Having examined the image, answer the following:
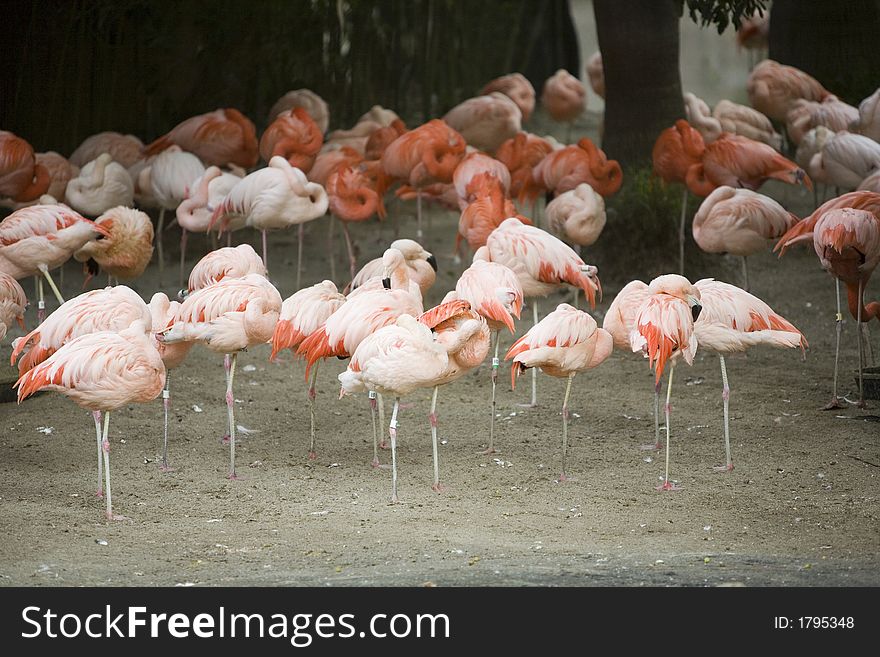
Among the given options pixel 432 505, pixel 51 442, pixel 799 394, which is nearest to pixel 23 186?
pixel 51 442

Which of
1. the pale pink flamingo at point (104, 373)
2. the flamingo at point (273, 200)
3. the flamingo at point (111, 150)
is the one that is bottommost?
the pale pink flamingo at point (104, 373)

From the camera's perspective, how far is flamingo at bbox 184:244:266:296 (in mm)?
6551

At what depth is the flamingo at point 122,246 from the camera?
7500 millimetres

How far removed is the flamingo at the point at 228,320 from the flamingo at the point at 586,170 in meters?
3.57

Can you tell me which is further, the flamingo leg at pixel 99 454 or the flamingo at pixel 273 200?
the flamingo at pixel 273 200

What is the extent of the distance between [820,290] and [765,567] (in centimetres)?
501

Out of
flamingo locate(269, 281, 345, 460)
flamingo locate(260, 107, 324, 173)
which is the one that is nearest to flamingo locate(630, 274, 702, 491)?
flamingo locate(269, 281, 345, 460)

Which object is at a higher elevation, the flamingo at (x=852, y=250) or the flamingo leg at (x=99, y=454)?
the flamingo at (x=852, y=250)

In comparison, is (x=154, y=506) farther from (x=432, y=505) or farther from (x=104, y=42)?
(x=104, y=42)

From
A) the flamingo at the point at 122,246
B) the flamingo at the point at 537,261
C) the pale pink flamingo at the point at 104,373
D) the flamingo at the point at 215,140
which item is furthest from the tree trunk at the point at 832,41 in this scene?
the pale pink flamingo at the point at 104,373

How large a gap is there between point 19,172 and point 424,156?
9.08ft

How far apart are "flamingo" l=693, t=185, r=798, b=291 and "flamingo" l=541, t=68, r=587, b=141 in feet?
18.5

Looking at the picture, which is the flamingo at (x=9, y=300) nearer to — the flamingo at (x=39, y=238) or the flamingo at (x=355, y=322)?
the flamingo at (x=39, y=238)

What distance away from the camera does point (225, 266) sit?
6.56 metres
